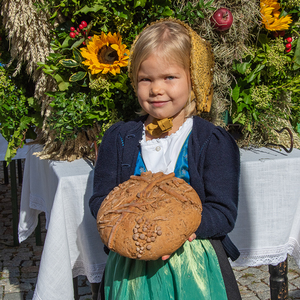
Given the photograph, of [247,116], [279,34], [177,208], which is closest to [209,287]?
[177,208]

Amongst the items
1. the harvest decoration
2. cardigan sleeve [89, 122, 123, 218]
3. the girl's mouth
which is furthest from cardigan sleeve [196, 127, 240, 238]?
the harvest decoration

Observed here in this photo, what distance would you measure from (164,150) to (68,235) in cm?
70

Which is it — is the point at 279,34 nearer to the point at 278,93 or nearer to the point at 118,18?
the point at 278,93

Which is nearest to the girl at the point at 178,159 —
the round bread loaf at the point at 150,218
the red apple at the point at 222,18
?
the round bread loaf at the point at 150,218

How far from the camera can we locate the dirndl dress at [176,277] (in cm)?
109

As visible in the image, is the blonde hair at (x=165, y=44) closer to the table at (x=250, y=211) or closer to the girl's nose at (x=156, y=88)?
the girl's nose at (x=156, y=88)

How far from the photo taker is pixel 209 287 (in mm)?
1129

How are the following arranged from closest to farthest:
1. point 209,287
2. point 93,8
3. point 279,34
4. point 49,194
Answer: point 209,287
point 93,8
point 279,34
point 49,194

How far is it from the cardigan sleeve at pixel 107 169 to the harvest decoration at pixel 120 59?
0.32 metres

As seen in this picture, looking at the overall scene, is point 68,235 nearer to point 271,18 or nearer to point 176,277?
point 176,277

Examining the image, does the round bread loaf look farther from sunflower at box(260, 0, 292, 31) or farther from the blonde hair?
sunflower at box(260, 0, 292, 31)

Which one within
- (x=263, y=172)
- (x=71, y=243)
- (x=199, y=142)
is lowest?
(x=71, y=243)

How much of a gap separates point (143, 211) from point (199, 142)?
41 cm

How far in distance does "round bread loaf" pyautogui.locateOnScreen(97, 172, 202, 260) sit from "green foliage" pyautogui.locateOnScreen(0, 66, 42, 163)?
1116 millimetres
